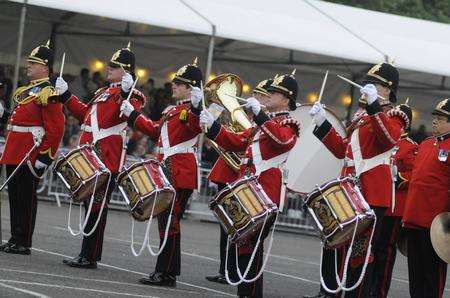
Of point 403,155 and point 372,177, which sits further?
point 403,155

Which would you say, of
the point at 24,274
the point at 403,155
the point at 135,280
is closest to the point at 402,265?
the point at 403,155

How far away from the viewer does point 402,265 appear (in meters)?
18.3

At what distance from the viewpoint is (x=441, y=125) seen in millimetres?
10734

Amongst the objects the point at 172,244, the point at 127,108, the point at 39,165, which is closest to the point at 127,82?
the point at 127,108

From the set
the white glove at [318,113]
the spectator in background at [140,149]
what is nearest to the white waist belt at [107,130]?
the white glove at [318,113]

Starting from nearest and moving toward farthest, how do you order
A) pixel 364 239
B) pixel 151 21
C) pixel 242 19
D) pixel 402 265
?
pixel 364 239, pixel 402 265, pixel 151 21, pixel 242 19

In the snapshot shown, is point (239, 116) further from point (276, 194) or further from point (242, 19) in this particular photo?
point (242, 19)

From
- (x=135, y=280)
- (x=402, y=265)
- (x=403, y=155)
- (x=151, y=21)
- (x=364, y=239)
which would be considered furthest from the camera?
(x=151, y=21)

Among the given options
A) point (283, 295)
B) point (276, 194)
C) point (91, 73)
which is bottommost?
point (283, 295)

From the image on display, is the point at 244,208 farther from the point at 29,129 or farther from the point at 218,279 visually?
the point at 29,129

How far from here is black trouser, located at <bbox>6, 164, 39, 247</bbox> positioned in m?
12.8

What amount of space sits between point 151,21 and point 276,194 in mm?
10668

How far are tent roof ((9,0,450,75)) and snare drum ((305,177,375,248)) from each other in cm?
1111

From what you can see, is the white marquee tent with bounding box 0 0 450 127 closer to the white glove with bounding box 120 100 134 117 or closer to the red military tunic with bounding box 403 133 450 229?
the white glove with bounding box 120 100 134 117
